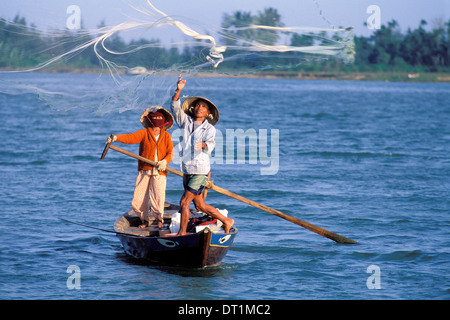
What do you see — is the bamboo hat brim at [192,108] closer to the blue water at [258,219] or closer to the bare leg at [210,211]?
the blue water at [258,219]

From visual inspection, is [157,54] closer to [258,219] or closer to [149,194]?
[149,194]

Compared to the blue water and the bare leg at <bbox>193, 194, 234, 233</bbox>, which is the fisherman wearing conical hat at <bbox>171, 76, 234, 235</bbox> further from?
the blue water

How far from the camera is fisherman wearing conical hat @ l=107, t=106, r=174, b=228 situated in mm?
8969

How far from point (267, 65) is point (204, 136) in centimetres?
132

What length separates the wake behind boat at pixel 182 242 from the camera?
27.5ft

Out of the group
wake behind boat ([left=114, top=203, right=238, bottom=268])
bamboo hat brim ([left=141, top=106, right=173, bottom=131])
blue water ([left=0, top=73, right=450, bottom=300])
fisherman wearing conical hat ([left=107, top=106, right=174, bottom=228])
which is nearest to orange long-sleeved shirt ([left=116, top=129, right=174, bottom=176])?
fisherman wearing conical hat ([left=107, top=106, right=174, bottom=228])

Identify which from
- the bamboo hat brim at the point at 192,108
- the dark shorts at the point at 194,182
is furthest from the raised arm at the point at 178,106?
the dark shorts at the point at 194,182

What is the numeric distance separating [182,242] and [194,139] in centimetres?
142

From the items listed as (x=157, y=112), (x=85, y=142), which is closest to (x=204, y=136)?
(x=157, y=112)

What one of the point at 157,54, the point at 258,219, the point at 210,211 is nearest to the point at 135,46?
the point at 157,54

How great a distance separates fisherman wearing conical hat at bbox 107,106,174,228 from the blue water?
380 millimetres
